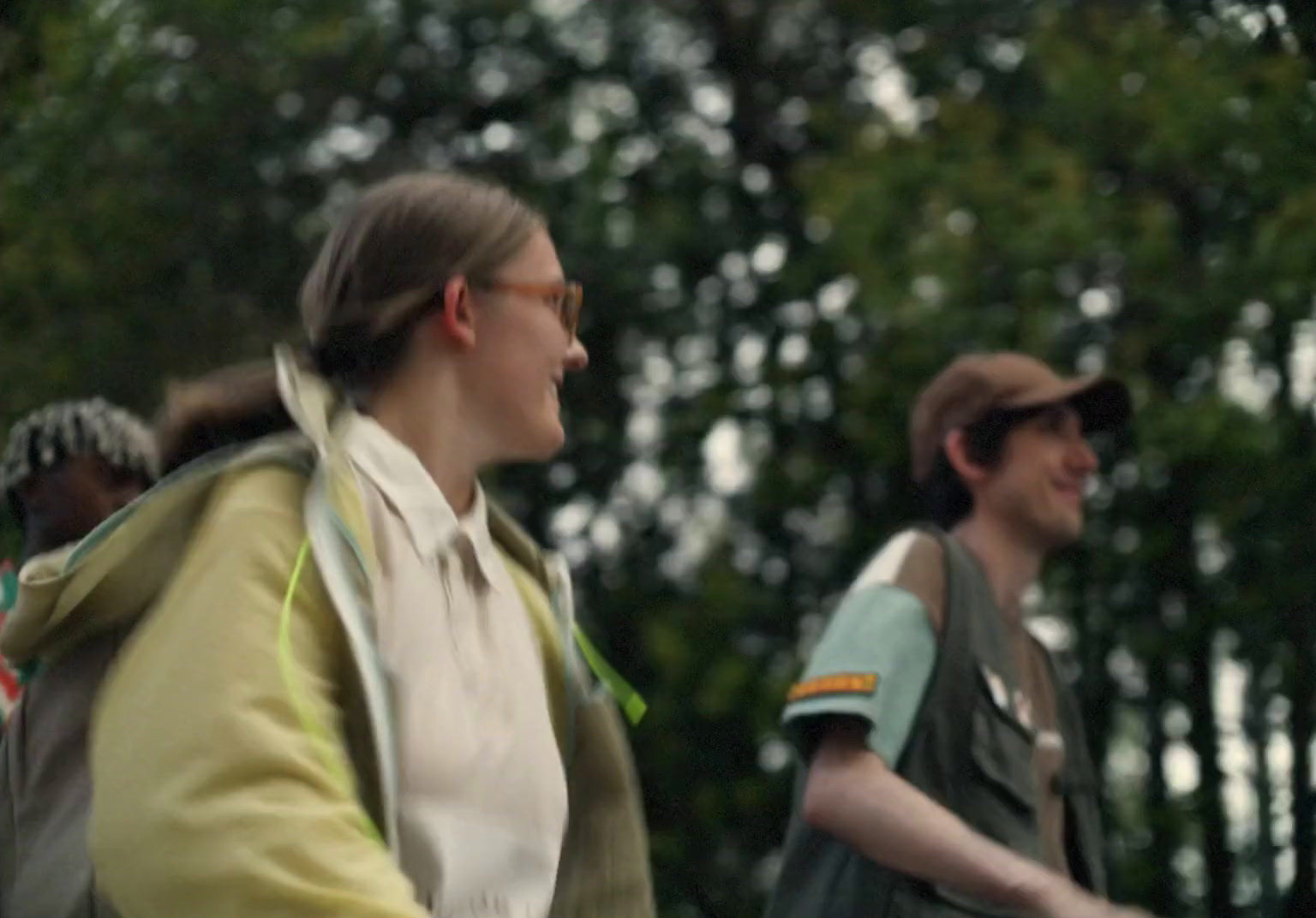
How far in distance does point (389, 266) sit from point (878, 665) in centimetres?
175

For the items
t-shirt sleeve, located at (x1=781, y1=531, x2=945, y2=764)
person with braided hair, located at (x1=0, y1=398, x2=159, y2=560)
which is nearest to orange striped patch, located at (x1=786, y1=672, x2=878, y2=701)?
t-shirt sleeve, located at (x1=781, y1=531, x2=945, y2=764)

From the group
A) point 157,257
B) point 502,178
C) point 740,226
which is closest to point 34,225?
point 157,257

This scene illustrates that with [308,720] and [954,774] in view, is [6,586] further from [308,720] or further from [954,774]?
[308,720]

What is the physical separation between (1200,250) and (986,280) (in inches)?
23.2

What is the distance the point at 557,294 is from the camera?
105 inches

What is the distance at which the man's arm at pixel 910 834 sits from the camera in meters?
3.82

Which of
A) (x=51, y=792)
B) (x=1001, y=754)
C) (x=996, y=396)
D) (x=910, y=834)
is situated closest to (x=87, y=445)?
(x=910, y=834)

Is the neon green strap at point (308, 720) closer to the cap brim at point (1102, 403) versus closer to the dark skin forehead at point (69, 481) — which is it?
the dark skin forehead at point (69, 481)

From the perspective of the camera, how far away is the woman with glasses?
6.76 ft

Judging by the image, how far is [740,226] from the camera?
9.33 m

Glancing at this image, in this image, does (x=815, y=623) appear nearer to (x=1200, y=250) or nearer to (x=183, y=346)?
(x=1200, y=250)

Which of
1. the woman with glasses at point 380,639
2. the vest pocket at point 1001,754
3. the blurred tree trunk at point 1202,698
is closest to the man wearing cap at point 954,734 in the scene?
the vest pocket at point 1001,754

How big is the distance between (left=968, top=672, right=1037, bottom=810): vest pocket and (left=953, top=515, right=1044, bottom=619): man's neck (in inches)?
11.8

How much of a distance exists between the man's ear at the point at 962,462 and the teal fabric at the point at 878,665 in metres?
0.53
